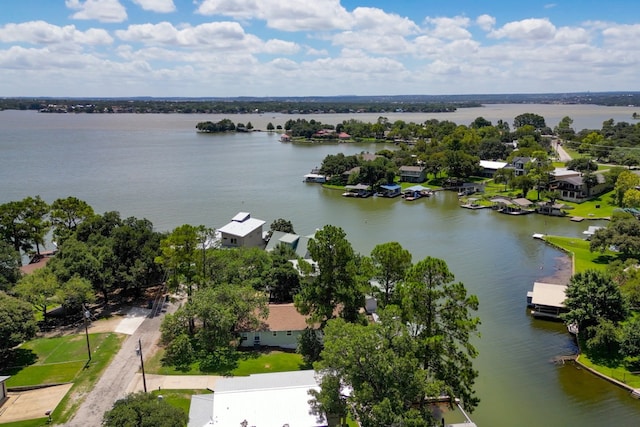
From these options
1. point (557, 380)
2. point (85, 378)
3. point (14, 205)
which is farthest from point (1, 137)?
point (557, 380)

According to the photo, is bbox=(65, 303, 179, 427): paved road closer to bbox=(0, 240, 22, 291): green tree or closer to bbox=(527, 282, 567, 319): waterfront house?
bbox=(0, 240, 22, 291): green tree

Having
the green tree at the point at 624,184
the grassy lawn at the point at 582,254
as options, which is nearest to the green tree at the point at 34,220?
the grassy lawn at the point at 582,254

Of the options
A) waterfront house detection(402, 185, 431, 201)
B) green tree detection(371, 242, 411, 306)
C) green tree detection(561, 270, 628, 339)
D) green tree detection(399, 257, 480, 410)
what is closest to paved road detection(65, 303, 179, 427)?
green tree detection(371, 242, 411, 306)

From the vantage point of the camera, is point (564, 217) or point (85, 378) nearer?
point (85, 378)

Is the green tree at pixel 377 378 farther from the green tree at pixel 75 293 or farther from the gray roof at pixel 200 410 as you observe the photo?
the green tree at pixel 75 293

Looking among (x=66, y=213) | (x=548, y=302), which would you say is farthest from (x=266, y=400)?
(x=66, y=213)

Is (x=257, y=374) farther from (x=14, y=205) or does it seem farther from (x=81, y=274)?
(x=14, y=205)
